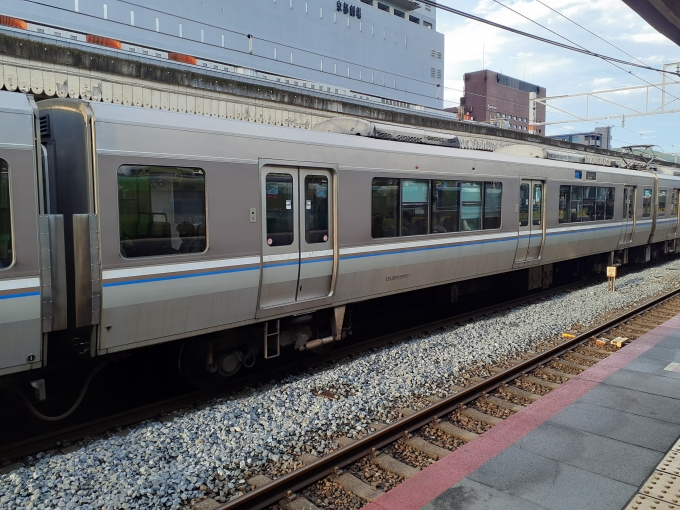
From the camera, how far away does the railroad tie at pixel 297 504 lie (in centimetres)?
427

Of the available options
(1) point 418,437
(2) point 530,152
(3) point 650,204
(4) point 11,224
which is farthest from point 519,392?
(3) point 650,204

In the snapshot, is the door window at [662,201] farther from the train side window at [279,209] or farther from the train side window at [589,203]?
the train side window at [279,209]

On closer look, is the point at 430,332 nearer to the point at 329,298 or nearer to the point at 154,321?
the point at 329,298

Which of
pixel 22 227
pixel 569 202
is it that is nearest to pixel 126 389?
pixel 22 227

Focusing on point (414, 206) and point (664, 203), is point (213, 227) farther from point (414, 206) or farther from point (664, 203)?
point (664, 203)

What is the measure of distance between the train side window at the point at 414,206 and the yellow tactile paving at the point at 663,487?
486 centimetres

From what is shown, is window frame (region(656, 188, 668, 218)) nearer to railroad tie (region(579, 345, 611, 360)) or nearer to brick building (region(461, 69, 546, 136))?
railroad tie (region(579, 345, 611, 360))

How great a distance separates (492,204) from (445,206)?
162 centimetres

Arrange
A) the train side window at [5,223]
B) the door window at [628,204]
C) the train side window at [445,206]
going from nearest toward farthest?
1. the train side window at [5,223]
2. the train side window at [445,206]
3. the door window at [628,204]

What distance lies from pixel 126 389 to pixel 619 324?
846 cm

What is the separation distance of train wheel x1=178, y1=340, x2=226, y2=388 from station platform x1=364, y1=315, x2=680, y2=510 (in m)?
3.11

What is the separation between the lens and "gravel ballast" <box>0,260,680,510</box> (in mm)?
4277

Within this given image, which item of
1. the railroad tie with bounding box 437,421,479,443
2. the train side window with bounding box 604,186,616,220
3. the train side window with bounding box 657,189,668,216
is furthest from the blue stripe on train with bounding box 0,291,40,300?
the train side window with bounding box 657,189,668,216

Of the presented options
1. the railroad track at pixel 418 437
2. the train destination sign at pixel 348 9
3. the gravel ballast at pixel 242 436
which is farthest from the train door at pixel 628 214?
the train destination sign at pixel 348 9
